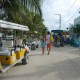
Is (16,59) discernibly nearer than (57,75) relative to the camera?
No

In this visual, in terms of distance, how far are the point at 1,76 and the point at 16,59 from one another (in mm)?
1630

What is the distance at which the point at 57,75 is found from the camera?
1027cm

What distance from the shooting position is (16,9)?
15.9 metres

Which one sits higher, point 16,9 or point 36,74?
point 16,9

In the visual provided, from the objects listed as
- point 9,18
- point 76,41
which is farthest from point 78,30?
point 9,18

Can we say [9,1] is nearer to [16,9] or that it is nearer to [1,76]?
[16,9]

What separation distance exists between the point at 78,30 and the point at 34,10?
37.5 meters

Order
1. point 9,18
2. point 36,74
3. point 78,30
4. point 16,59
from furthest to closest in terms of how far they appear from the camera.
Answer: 1. point 78,30
2. point 9,18
3. point 16,59
4. point 36,74

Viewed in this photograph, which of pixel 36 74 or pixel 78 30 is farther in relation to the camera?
pixel 78 30

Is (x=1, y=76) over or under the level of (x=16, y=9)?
under

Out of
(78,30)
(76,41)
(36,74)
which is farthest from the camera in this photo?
(78,30)

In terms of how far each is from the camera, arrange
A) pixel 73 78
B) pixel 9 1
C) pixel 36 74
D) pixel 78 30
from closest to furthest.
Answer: pixel 73 78 → pixel 36 74 → pixel 9 1 → pixel 78 30

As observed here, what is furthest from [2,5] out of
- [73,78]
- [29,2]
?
[73,78]

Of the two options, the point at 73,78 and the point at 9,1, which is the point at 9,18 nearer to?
the point at 9,1
